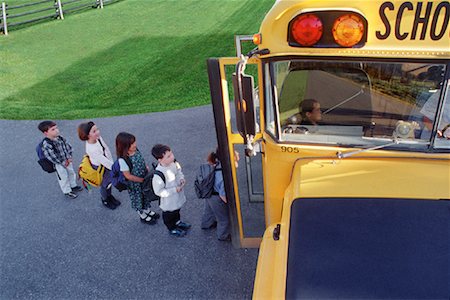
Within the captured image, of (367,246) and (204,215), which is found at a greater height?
(367,246)

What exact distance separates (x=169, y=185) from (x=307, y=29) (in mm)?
2329

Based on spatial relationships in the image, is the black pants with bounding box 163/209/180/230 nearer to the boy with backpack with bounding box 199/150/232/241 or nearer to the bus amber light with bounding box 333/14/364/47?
the boy with backpack with bounding box 199/150/232/241

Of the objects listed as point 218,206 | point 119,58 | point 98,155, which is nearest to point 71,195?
point 98,155

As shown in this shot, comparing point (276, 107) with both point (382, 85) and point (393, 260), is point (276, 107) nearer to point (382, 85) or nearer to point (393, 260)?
point (382, 85)

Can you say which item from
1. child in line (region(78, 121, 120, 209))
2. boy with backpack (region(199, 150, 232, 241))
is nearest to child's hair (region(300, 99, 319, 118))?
boy with backpack (region(199, 150, 232, 241))

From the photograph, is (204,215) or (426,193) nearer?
(426,193)

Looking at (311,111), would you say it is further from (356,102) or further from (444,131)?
(444,131)

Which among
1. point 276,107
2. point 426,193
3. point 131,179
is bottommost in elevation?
point 131,179

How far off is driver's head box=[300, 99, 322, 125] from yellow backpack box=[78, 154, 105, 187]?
3.07m

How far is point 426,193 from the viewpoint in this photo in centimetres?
241

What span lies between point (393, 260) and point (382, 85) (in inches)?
45.9

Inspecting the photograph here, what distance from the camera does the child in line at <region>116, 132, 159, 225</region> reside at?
4.39 m

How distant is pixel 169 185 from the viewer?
4.20 metres

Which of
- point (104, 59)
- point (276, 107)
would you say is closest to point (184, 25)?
point (104, 59)
